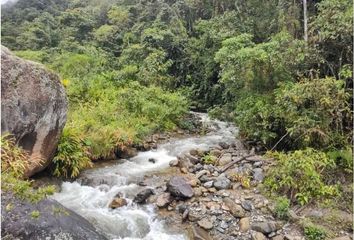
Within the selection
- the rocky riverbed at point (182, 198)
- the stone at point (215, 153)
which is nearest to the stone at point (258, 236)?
the rocky riverbed at point (182, 198)

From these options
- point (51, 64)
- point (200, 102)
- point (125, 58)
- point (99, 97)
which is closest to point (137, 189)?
point (99, 97)

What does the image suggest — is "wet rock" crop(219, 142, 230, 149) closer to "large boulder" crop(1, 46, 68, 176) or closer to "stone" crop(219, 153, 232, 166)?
"stone" crop(219, 153, 232, 166)

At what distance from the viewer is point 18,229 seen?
4516 millimetres

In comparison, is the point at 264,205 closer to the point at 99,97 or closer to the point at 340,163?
the point at 340,163

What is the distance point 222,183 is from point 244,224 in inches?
63.7

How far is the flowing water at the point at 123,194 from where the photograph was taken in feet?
21.4

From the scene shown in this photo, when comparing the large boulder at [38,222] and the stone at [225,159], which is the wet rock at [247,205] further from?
the large boulder at [38,222]

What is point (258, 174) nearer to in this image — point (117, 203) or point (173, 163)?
point (173, 163)

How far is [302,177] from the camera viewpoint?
725 cm

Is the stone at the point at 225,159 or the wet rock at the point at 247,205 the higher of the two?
the wet rock at the point at 247,205

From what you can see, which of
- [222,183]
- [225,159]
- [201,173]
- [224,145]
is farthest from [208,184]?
[224,145]

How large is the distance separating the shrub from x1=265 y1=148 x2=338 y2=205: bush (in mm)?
4788

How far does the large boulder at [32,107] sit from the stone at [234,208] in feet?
14.3

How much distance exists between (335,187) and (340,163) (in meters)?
0.94
